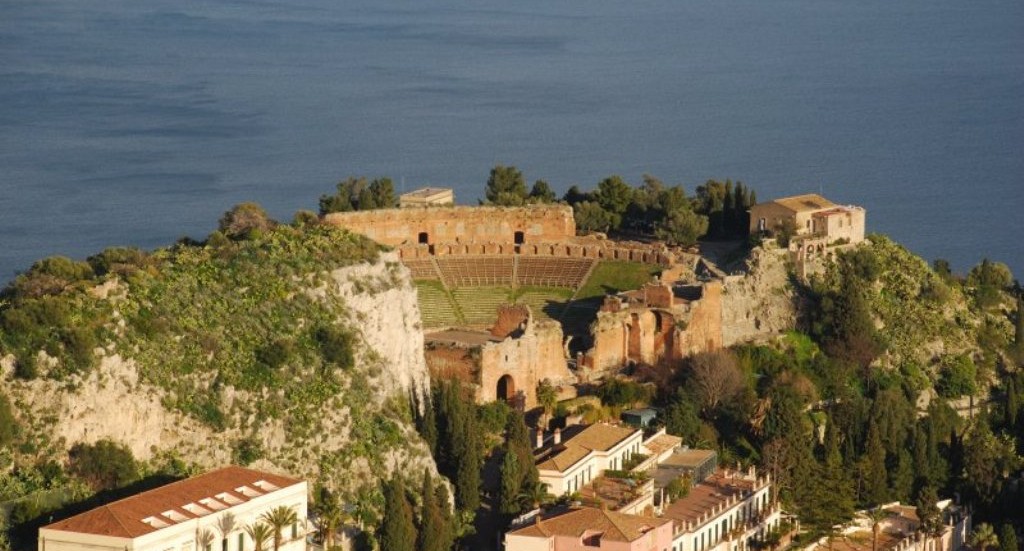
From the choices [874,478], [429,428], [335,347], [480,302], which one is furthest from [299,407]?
[480,302]

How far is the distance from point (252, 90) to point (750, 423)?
80.9m

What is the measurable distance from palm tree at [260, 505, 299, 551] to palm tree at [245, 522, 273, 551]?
0.41 feet

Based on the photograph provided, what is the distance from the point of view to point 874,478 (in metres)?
62.5

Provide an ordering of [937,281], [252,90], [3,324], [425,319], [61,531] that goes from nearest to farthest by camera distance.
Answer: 1. [61,531]
2. [3,324]
3. [425,319]
4. [937,281]
5. [252,90]

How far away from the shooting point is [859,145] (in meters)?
128

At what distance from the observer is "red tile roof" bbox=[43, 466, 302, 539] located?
4662 centimetres

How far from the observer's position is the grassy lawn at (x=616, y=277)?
72500 millimetres

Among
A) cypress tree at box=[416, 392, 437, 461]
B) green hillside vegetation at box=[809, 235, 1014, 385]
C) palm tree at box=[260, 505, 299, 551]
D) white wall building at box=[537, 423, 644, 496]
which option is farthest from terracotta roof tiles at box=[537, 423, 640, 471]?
green hillside vegetation at box=[809, 235, 1014, 385]

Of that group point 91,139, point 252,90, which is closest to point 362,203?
point 91,139

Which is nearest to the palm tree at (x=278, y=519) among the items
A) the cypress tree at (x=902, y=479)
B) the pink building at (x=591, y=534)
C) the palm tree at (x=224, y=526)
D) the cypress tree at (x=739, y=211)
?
the palm tree at (x=224, y=526)

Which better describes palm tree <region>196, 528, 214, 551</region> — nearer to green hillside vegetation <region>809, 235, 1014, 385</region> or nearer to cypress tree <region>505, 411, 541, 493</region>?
cypress tree <region>505, 411, 541, 493</region>

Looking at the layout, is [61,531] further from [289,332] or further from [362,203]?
[362,203]

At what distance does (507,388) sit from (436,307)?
22.2ft

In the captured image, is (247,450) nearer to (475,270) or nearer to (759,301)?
(475,270)
